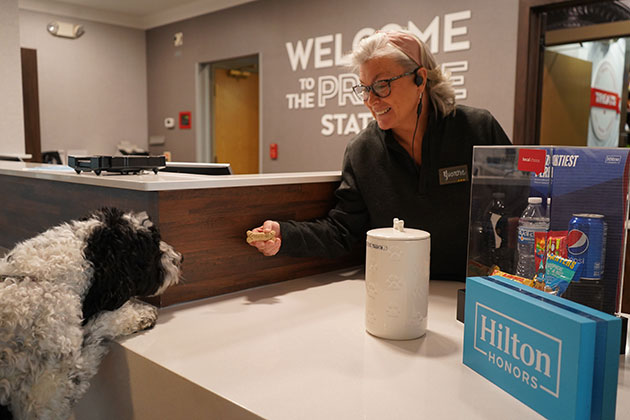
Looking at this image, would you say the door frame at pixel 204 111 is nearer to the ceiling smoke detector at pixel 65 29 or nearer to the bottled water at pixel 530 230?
the ceiling smoke detector at pixel 65 29

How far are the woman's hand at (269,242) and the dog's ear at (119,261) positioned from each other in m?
0.32

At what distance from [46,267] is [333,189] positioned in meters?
0.87

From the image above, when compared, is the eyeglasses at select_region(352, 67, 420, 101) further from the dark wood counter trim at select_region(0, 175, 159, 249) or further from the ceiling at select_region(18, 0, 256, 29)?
the ceiling at select_region(18, 0, 256, 29)

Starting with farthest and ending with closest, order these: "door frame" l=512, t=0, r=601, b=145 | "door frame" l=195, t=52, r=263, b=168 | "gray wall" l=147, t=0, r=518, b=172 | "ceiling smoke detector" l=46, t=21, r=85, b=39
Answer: "door frame" l=195, t=52, r=263, b=168
"ceiling smoke detector" l=46, t=21, r=85, b=39
"gray wall" l=147, t=0, r=518, b=172
"door frame" l=512, t=0, r=601, b=145

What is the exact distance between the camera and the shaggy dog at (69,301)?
835mm

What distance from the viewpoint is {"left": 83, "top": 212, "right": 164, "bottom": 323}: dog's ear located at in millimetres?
946

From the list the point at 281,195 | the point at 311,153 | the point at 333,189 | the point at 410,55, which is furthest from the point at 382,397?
the point at 311,153

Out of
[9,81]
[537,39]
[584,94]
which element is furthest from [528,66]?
[9,81]

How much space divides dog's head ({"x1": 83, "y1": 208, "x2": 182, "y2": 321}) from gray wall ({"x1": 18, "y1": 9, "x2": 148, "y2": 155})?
5471 millimetres

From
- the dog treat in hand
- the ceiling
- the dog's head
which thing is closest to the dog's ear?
the dog's head

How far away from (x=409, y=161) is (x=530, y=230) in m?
0.58

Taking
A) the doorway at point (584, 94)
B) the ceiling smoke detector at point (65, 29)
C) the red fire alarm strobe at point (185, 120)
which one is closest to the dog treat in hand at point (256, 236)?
the doorway at point (584, 94)

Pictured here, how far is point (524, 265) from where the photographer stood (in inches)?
→ 37.6

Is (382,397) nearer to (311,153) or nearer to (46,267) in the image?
(46,267)
